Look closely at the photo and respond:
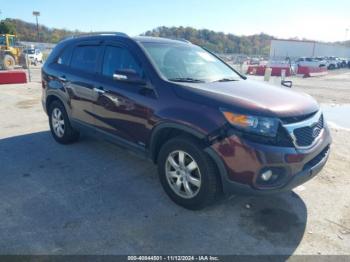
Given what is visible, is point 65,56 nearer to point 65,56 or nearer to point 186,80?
point 65,56

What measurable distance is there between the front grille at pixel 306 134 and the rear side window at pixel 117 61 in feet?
6.19

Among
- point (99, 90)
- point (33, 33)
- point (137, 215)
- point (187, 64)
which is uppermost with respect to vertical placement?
point (33, 33)

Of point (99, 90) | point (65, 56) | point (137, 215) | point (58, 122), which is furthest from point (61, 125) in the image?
point (137, 215)

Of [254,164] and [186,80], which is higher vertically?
[186,80]

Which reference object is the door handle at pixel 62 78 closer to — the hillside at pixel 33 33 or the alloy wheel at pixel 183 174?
the alloy wheel at pixel 183 174

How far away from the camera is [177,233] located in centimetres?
305

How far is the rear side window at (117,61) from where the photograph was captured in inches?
153

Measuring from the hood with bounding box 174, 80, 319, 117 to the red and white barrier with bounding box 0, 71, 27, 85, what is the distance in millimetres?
13209

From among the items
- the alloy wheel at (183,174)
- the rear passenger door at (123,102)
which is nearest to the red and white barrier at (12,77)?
the rear passenger door at (123,102)

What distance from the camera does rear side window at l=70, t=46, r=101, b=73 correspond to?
453 centimetres

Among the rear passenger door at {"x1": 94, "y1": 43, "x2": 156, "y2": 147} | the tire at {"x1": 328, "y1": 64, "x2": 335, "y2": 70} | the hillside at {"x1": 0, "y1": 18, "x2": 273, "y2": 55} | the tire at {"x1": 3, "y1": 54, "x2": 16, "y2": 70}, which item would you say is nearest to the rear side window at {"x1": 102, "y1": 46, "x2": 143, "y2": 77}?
the rear passenger door at {"x1": 94, "y1": 43, "x2": 156, "y2": 147}

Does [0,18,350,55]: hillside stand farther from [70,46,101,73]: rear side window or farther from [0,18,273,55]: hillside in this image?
[70,46,101,73]: rear side window

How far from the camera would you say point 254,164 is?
285 centimetres

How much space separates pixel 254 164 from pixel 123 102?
186 centimetres
